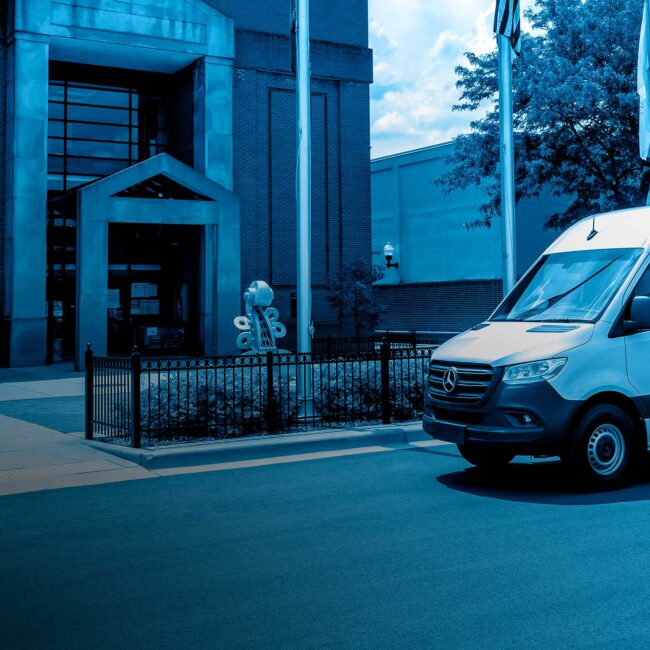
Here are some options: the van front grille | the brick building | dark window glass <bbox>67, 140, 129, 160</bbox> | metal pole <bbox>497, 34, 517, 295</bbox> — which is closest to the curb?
the van front grille

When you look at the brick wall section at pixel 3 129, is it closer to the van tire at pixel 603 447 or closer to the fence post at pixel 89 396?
the fence post at pixel 89 396

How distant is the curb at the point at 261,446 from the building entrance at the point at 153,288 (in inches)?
768

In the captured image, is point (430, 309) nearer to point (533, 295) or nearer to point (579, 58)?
point (579, 58)

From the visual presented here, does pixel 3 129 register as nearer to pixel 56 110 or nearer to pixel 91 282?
pixel 56 110

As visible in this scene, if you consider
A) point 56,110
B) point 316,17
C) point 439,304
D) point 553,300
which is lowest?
point 553,300

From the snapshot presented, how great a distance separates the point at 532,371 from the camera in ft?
27.8

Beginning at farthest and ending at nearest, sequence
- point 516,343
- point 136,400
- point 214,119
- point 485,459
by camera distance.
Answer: point 214,119
point 136,400
point 485,459
point 516,343

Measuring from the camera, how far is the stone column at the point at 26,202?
91.7ft

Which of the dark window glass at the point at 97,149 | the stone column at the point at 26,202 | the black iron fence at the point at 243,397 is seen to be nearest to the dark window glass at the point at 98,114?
the dark window glass at the point at 97,149

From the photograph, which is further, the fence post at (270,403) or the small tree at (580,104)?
the small tree at (580,104)

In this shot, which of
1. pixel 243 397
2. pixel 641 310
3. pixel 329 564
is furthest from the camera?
pixel 243 397

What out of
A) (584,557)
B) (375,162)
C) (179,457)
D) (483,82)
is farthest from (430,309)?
(584,557)

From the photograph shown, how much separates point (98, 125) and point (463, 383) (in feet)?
87.8

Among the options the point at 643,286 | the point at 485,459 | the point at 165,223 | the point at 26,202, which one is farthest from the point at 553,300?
the point at 26,202
